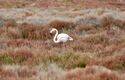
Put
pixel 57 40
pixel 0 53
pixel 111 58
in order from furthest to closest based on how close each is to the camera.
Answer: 1. pixel 57 40
2. pixel 0 53
3. pixel 111 58

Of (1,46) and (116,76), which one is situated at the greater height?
(116,76)

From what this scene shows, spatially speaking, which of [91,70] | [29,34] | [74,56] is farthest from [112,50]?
[29,34]

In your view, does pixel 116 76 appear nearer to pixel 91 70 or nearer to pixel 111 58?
pixel 91 70

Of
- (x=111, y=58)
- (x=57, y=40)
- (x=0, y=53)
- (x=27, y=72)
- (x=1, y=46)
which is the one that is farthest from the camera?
(x=57, y=40)

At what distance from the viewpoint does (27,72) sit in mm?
8227

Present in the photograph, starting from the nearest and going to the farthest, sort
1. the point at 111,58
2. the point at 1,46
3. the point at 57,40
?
the point at 111,58 → the point at 1,46 → the point at 57,40

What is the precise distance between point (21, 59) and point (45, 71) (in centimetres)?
146

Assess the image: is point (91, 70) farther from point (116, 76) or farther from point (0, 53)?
point (0, 53)

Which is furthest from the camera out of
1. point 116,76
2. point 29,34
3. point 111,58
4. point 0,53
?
point 29,34

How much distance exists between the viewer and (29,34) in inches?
568

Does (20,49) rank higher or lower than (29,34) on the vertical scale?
higher

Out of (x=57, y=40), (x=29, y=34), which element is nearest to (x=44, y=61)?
(x=57, y=40)

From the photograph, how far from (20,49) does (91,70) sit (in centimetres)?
280

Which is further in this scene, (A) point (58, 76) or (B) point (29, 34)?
(B) point (29, 34)
